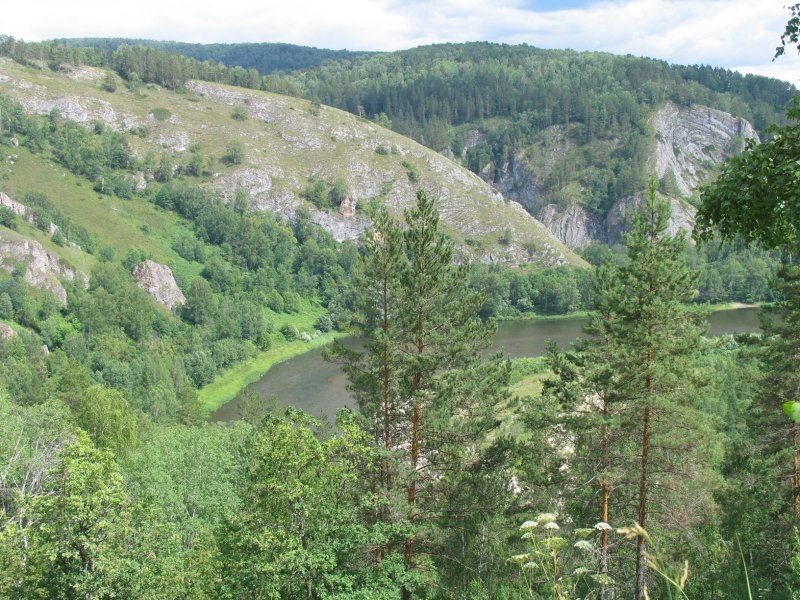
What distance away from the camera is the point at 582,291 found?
351 ft

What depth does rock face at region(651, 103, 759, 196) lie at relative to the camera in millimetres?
171500

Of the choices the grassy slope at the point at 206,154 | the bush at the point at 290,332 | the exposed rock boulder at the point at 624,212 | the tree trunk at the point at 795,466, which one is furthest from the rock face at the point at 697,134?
the tree trunk at the point at 795,466

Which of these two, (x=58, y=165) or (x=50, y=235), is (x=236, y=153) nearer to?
(x=58, y=165)

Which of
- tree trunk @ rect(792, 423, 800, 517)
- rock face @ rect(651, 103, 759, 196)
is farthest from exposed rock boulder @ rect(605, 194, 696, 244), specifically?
tree trunk @ rect(792, 423, 800, 517)

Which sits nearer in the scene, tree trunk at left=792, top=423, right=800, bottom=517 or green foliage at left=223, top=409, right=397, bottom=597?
green foliage at left=223, top=409, right=397, bottom=597

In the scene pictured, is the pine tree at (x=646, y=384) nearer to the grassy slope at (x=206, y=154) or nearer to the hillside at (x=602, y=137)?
the grassy slope at (x=206, y=154)

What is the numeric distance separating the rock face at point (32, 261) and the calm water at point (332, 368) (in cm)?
2521

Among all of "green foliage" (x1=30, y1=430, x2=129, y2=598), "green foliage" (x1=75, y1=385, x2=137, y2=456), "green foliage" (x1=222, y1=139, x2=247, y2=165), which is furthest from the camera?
"green foliage" (x1=222, y1=139, x2=247, y2=165)

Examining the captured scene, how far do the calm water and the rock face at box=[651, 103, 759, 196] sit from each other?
83.3m

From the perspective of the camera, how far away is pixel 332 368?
74250 mm

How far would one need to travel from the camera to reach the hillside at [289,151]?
395ft

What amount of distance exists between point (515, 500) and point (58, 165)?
109 m

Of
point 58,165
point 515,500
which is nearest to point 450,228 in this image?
point 58,165

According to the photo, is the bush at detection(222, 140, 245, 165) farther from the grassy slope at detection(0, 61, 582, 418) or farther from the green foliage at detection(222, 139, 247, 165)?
the grassy slope at detection(0, 61, 582, 418)
